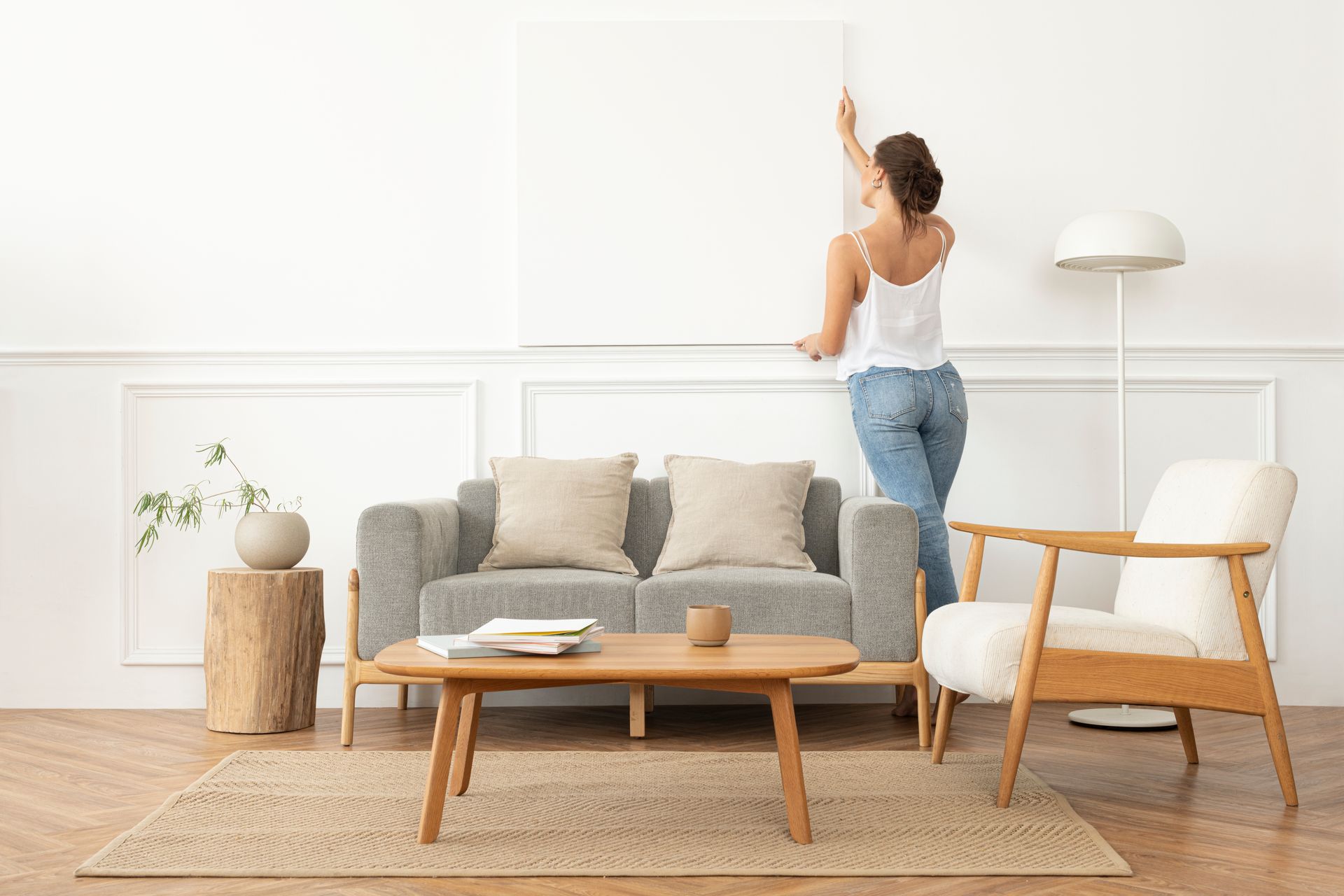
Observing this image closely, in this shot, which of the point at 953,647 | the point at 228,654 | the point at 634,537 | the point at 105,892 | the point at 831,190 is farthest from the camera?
the point at 831,190

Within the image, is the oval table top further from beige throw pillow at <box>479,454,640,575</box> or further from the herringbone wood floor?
beige throw pillow at <box>479,454,640,575</box>

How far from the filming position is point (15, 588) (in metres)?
4.00

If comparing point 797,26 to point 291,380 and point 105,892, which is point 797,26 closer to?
point 291,380

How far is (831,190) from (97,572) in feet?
9.92

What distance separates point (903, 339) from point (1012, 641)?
1474 mm

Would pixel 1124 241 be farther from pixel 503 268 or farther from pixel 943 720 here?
pixel 503 268

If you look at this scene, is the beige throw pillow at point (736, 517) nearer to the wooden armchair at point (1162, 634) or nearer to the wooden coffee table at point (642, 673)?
the wooden armchair at point (1162, 634)

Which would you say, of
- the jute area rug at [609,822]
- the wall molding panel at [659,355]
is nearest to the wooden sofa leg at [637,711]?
the jute area rug at [609,822]

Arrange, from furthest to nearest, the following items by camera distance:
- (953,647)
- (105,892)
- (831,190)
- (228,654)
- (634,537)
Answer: (831,190), (634,537), (228,654), (953,647), (105,892)

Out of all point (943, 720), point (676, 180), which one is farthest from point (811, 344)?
point (943, 720)

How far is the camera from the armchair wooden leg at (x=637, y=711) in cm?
333

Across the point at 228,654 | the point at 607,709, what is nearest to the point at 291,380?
the point at 228,654

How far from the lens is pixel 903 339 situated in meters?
3.66

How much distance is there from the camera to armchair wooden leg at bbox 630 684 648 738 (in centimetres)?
333
